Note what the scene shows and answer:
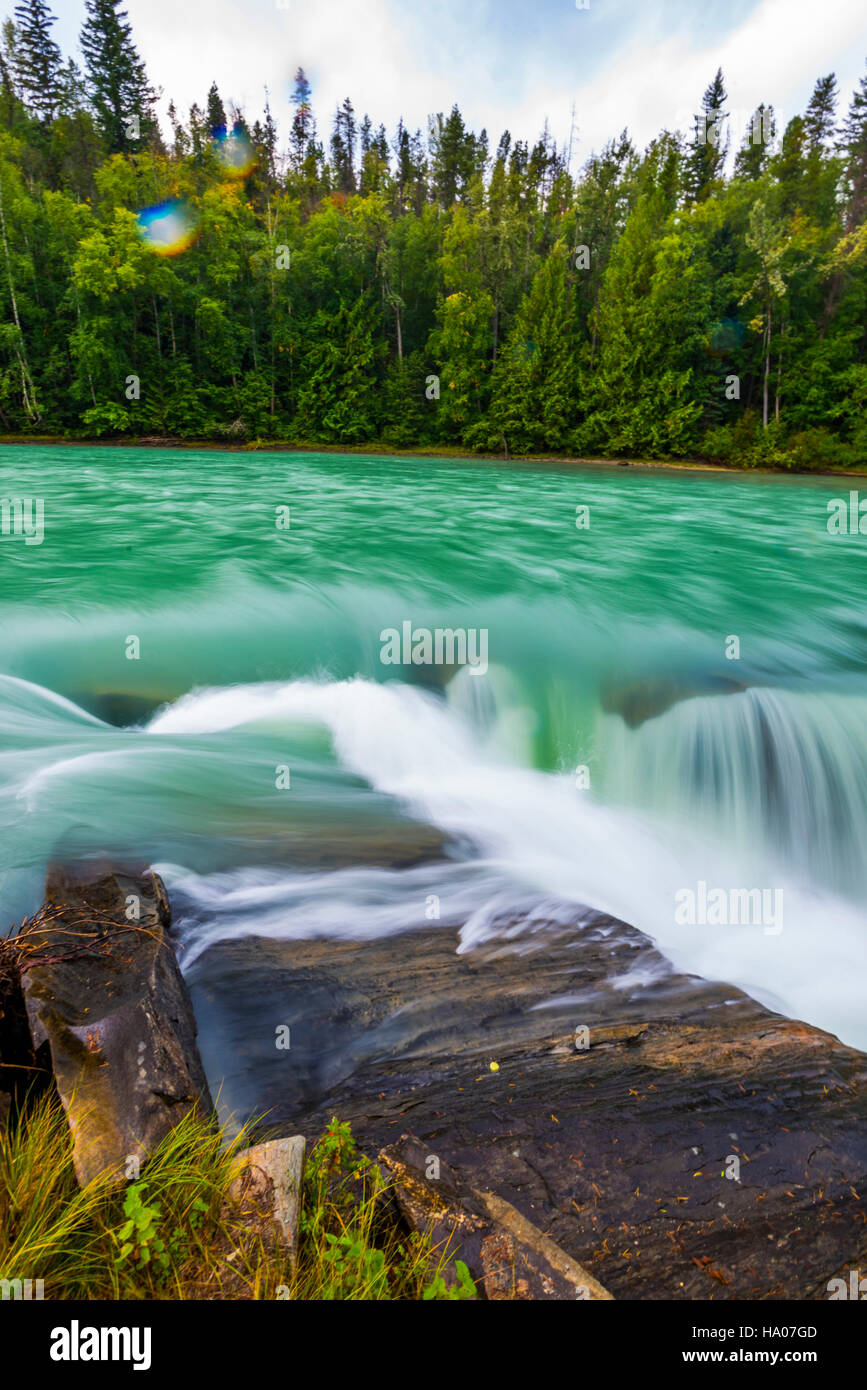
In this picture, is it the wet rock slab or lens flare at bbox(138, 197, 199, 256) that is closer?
the wet rock slab

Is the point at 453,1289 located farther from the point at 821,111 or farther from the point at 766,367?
the point at 821,111

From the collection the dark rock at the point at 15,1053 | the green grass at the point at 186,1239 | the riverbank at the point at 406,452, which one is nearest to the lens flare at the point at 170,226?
the riverbank at the point at 406,452

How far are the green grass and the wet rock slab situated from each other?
428mm

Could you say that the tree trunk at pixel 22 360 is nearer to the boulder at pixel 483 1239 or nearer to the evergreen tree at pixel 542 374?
the evergreen tree at pixel 542 374

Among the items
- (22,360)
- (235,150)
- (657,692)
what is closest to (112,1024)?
(657,692)

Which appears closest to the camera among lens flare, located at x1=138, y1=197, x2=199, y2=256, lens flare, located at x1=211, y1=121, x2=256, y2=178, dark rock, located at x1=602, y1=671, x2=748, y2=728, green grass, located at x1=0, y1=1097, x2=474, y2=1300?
green grass, located at x1=0, y1=1097, x2=474, y2=1300

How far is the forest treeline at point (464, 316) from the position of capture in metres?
36.9

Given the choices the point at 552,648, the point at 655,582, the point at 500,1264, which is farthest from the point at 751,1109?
the point at 655,582

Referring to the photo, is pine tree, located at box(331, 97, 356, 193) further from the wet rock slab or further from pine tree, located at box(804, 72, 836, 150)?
the wet rock slab

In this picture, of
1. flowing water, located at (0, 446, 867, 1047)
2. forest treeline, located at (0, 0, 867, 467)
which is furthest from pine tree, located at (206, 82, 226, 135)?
flowing water, located at (0, 446, 867, 1047)

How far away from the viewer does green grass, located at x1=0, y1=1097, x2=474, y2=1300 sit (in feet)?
6.65

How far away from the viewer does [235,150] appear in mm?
68375

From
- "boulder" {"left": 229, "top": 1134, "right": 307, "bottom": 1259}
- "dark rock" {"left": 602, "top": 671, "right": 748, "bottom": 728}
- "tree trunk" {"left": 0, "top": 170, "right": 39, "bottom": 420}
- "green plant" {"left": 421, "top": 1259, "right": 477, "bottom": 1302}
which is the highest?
"tree trunk" {"left": 0, "top": 170, "right": 39, "bottom": 420}

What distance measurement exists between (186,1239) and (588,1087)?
183 cm
